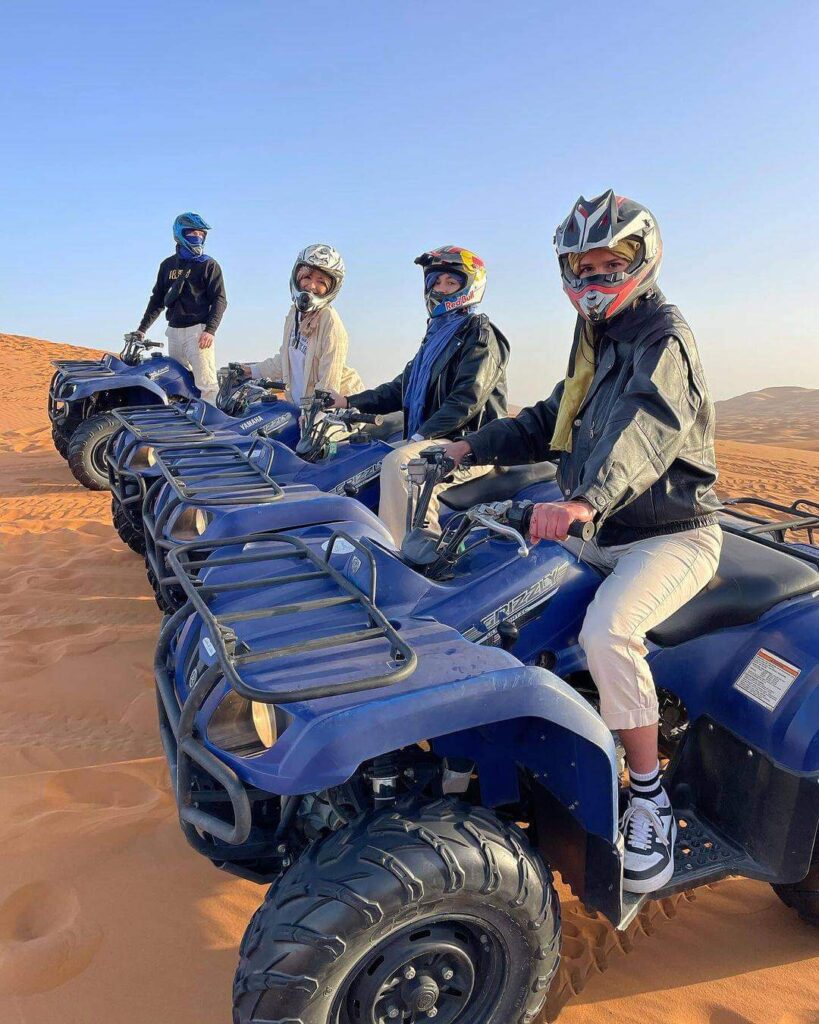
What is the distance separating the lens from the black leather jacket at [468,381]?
15.9 ft

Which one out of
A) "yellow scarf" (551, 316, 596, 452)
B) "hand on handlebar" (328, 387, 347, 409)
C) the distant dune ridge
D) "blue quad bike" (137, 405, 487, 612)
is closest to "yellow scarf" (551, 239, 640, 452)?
"yellow scarf" (551, 316, 596, 452)

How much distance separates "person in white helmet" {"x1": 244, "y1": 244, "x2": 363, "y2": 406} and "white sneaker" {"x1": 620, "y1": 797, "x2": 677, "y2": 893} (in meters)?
4.64

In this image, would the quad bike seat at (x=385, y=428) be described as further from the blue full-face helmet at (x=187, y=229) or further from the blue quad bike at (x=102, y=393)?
the blue full-face helmet at (x=187, y=229)

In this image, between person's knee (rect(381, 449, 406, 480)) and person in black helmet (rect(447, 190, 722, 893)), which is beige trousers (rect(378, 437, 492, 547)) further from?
person in black helmet (rect(447, 190, 722, 893))

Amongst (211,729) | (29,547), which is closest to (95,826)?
(211,729)

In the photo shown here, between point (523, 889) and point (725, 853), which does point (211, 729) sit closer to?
point (523, 889)

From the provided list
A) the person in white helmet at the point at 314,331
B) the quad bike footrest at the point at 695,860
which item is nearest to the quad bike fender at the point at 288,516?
the quad bike footrest at the point at 695,860

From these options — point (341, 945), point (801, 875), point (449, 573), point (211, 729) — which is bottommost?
point (801, 875)

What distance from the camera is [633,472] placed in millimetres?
2393

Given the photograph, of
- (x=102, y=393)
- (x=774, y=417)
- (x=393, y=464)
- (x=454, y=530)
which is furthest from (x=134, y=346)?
(x=774, y=417)

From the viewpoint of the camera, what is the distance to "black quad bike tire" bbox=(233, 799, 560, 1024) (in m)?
1.79

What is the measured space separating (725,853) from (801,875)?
0.72 feet

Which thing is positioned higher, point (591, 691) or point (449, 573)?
point (449, 573)

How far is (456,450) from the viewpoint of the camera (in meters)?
3.32
